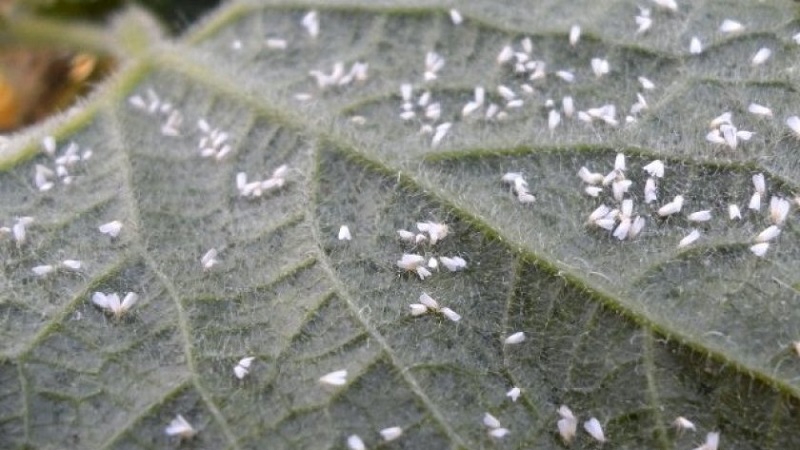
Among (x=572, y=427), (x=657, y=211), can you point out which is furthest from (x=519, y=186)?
(x=572, y=427)

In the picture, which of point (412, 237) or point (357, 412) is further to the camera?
point (412, 237)

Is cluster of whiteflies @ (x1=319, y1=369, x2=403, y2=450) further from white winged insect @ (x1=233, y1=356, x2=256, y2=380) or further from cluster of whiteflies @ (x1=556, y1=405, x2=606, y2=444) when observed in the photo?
cluster of whiteflies @ (x1=556, y1=405, x2=606, y2=444)

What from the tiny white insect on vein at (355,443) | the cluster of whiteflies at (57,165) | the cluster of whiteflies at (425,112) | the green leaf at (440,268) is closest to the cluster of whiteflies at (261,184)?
the green leaf at (440,268)

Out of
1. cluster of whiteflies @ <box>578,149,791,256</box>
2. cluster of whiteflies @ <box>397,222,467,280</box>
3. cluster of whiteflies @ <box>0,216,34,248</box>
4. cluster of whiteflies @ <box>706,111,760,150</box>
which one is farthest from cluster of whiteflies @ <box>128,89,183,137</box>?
cluster of whiteflies @ <box>706,111,760,150</box>

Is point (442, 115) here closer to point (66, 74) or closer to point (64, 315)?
point (64, 315)

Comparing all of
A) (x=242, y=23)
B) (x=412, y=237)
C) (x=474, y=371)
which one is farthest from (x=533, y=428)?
(x=242, y=23)

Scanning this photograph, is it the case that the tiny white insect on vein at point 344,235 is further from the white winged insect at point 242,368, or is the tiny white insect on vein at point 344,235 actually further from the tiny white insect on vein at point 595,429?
the tiny white insect on vein at point 595,429

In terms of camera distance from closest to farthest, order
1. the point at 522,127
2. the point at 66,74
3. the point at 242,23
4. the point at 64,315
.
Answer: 1. the point at 64,315
2. the point at 522,127
3. the point at 242,23
4. the point at 66,74
